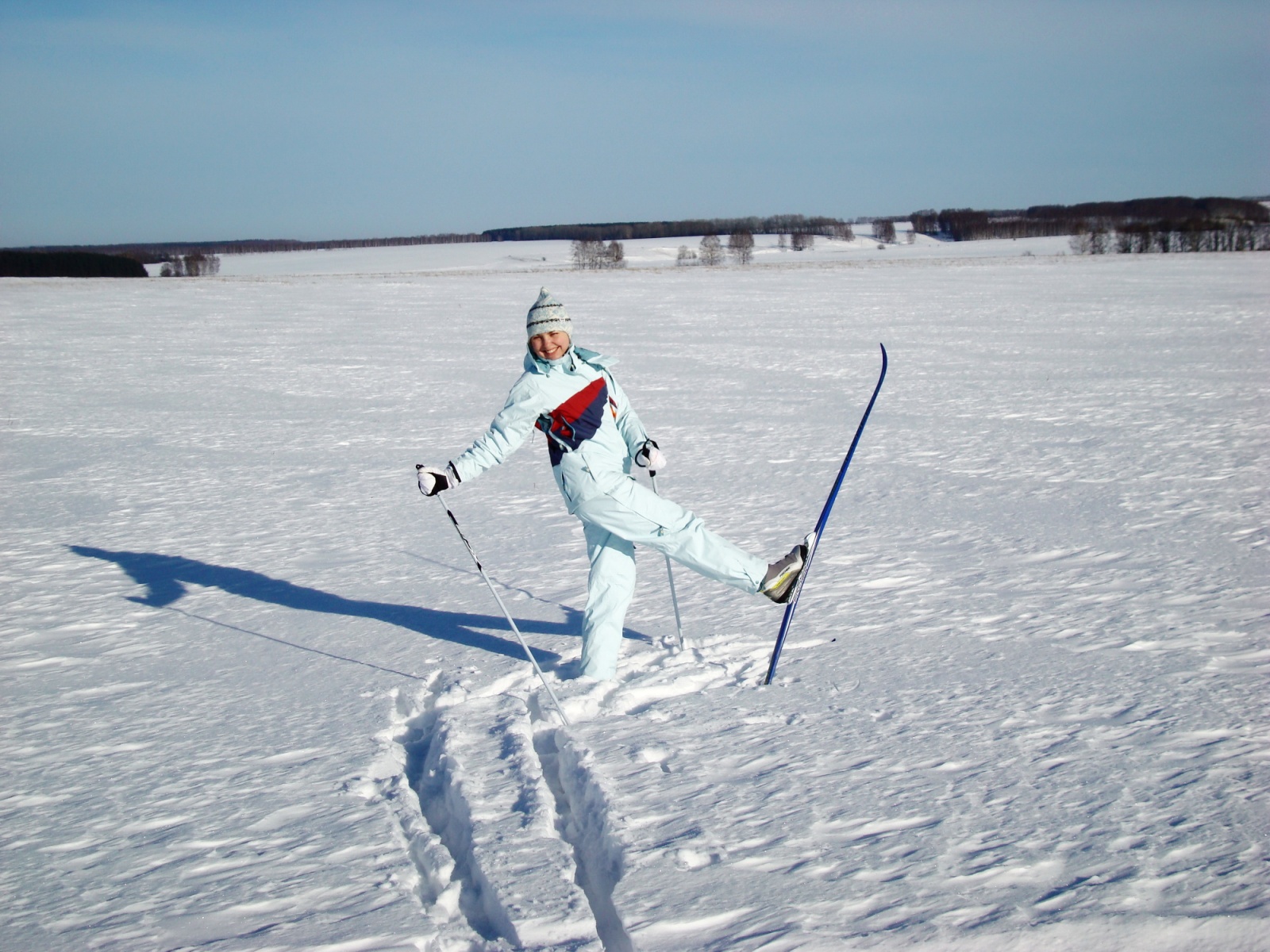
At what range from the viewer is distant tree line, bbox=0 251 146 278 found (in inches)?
2259

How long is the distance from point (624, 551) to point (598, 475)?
34 cm

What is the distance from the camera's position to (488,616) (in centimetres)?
453

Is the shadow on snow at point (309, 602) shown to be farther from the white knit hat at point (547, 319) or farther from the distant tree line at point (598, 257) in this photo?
the distant tree line at point (598, 257)

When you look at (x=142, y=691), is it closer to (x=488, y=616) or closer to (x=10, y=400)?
(x=488, y=616)

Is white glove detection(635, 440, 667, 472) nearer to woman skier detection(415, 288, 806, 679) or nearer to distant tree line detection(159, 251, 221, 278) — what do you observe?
woman skier detection(415, 288, 806, 679)

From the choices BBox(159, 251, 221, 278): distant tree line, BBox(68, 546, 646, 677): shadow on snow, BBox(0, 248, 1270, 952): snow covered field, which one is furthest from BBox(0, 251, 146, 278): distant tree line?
BBox(68, 546, 646, 677): shadow on snow

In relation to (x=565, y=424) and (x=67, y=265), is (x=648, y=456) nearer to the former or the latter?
(x=565, y=424)

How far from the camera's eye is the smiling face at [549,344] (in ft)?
11.0

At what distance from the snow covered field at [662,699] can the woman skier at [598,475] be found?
336mm

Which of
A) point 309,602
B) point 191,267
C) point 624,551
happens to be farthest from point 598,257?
point 624,551

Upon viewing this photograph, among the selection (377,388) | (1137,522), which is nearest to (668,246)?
(377,388)

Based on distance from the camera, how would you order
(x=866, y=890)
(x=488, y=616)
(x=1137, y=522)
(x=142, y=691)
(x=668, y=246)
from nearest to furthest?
(x=866, y=890)
(x=142, y=691)
(x=488, y=616)
(x=1137, y=522)
(x=668, y=246)

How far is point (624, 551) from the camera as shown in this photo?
3.62m

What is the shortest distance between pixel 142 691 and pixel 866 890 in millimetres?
2784
